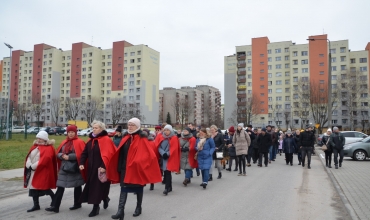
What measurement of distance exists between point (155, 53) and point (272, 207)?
8752 centimetres

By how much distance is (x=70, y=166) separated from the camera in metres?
6.15

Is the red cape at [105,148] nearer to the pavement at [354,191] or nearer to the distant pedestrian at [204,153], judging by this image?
the distant pedestrian at [204,153]

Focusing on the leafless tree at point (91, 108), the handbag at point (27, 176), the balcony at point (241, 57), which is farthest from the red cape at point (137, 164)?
the balcony at point (241, 57)

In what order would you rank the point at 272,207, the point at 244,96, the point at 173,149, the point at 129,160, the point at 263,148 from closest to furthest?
the point at 129,160
the point at 272,207
the point at 173,149
the point at 263,148
the point at 244,96

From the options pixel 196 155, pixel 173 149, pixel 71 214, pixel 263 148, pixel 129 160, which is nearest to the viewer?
pixel 129 160

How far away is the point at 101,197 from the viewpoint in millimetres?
5902

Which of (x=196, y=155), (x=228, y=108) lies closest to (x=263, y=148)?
(x=196, y=155)

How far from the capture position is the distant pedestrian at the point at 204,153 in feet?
30.7

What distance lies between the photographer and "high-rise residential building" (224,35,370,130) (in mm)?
73000

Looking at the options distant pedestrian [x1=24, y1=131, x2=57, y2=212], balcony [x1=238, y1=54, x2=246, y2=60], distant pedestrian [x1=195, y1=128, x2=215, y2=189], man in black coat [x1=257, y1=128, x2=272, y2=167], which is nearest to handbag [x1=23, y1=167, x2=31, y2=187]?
distant pedestrian [x1=24, y1=131, x2=57, y2=212]

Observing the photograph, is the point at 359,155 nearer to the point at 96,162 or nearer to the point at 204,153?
the point at 204,153

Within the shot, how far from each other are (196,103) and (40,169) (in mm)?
124903

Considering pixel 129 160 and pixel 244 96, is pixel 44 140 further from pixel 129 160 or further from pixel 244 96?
pixel 244 96

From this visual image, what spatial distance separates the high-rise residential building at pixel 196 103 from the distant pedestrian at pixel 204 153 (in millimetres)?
98797
